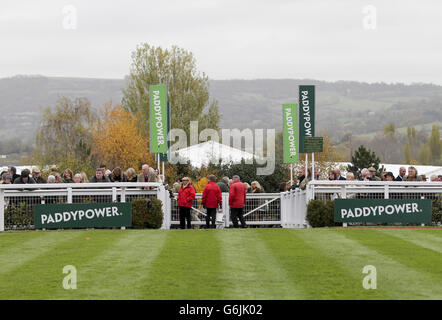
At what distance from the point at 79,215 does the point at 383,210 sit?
24.7ft

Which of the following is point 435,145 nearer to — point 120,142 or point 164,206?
point 120,142

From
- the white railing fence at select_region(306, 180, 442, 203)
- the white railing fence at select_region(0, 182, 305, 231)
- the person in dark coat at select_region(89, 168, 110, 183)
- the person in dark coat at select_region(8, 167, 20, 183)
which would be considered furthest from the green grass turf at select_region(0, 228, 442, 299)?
the person in dark coat at select_region(8, 167, 20, 183)

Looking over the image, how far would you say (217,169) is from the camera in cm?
5212

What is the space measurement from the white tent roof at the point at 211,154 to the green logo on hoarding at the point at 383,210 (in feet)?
91.1

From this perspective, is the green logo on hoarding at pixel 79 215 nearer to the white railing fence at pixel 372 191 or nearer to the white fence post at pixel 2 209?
the white fence post at pixel 2 209

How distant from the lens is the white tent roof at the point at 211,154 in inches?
1946

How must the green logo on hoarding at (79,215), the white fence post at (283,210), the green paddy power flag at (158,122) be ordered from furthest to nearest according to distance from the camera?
the green paddy power flag at (158,122), the white fence post at (283,210), the green logo on hoarding at (79,215)

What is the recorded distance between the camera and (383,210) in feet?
68.7

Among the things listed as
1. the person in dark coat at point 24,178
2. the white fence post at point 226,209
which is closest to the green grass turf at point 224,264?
the person in dark coat at point 24,178

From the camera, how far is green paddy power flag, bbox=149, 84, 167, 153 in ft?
88.7

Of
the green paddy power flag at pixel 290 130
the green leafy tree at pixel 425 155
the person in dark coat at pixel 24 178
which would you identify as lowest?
the green leafy tree at pixel 425 155

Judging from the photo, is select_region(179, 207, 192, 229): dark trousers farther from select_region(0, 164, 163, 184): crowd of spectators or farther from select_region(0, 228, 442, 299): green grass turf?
select_region(0, 228, 442, 299): green grass turf

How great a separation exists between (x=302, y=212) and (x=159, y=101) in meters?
7.26

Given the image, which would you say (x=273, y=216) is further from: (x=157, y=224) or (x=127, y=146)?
(x=127, y=146)
